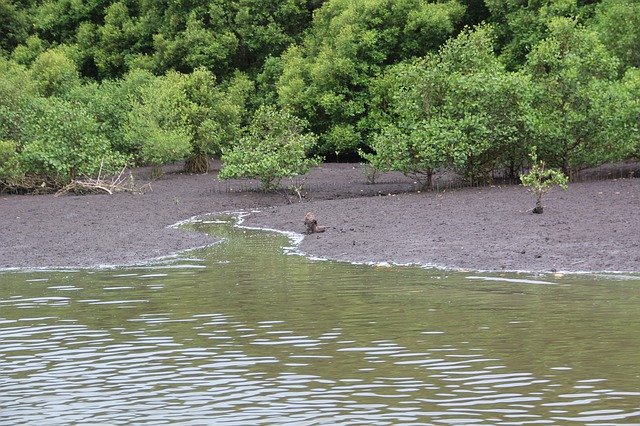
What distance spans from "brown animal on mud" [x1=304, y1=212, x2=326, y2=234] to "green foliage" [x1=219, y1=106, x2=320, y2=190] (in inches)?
358

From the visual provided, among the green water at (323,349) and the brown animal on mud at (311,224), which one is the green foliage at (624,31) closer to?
the brown animal on mud at (311,224)

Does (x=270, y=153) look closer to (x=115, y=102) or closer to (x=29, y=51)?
(x=115, y=102)

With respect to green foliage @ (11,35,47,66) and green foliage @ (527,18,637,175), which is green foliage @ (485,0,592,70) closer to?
green foliage @ (527,18,637,175)

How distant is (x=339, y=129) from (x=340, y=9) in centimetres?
699

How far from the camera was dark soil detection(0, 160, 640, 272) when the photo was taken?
19.7 m

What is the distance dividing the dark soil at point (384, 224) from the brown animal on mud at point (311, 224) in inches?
15.5

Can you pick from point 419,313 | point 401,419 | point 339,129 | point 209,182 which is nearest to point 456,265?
point 419,313

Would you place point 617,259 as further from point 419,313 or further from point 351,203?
point 351,203

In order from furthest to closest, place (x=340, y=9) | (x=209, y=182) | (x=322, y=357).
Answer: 1. (x=340, y=9)
2. (x=209, y=182)
3. (x=322, y=357)

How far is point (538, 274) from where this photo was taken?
17.3 m

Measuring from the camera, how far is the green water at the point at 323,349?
941 centimetres

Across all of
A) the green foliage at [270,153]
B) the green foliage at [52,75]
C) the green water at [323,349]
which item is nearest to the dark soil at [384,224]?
the green foliage at [270,153]

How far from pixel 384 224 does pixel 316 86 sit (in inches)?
787

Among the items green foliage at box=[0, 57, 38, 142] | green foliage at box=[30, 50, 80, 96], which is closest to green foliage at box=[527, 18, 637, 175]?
green foliage at box=[0, 57, 38, 142]
